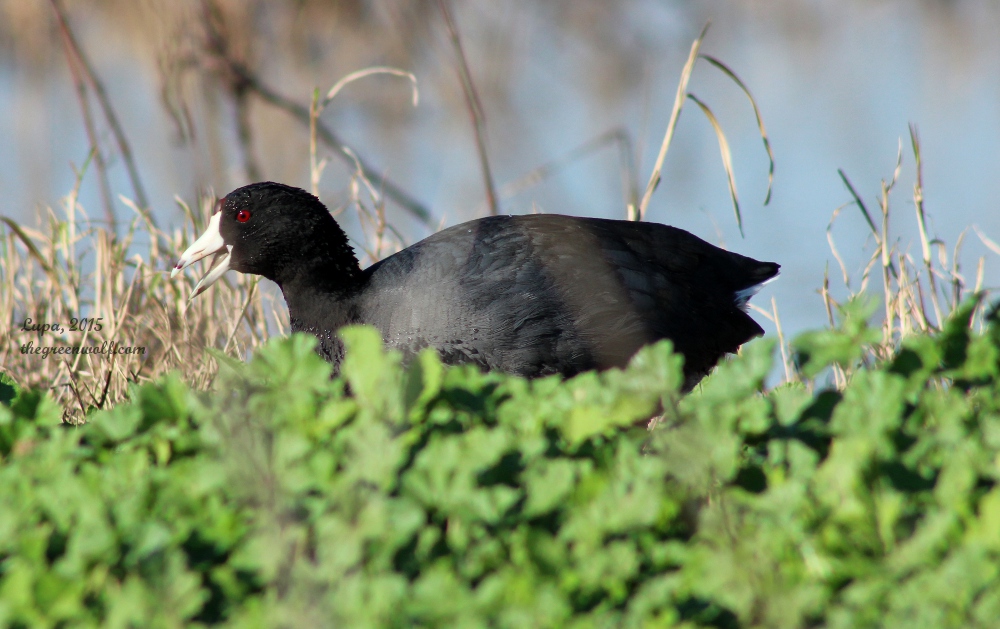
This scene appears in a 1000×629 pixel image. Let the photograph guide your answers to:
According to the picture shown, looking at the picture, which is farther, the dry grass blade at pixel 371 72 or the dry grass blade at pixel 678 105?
the dry grass blade at pixel 371 72

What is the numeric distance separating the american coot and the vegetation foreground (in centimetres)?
123

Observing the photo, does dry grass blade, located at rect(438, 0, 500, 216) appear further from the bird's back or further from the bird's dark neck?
the bird's dark neck

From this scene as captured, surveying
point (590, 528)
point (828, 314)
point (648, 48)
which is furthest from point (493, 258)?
point (590, 528)

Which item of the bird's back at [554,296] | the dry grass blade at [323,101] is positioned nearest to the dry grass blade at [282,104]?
the dry grass blade at [323,101]

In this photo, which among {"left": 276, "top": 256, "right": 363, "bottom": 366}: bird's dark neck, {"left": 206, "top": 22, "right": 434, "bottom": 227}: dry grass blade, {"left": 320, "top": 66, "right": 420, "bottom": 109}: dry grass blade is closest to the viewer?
{"left": 276, "top": 256, "right": 363, "bottom": 366}: bird's dark neck

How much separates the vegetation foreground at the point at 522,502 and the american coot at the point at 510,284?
1228mm

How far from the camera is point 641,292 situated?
3461 mm

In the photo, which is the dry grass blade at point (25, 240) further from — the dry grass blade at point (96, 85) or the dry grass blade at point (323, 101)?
the dry grass blade at point (323, 101)

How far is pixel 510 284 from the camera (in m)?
3.35

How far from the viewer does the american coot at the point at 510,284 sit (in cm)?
330

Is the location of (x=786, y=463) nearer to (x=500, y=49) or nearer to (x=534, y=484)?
(x=534, y=484)

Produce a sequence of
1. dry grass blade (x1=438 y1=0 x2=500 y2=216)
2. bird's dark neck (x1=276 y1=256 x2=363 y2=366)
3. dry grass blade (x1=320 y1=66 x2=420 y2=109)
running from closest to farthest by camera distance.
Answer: dry grass blade (x1=438 y1=0 x2=500 y2=216)
bird's dark neck (x1=276 y1=256 x2=363 y2=366)
dry grass blade (x1=320 y1=66 x2=420 y2=109)

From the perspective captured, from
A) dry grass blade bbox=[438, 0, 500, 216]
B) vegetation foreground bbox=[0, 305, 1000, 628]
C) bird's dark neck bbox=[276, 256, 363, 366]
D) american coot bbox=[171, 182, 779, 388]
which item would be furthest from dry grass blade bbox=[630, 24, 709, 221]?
vegetation foreground bbox=[0, 305, 1000, 628]

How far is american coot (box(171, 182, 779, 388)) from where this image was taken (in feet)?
10.8
